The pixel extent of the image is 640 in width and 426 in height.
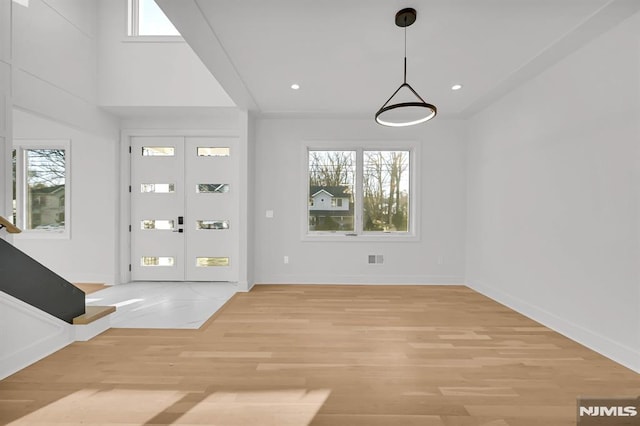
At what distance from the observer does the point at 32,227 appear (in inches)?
199

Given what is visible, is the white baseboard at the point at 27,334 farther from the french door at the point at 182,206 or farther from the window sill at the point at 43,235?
the window sill at the point at 43,235

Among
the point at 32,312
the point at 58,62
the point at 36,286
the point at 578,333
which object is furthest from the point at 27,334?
the point at 578,333

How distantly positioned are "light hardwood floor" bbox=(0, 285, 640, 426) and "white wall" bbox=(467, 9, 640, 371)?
347 millimetres

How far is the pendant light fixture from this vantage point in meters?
2.41

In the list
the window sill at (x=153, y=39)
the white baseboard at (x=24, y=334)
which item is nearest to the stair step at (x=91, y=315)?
the white baseboard at (x=24, y=334)

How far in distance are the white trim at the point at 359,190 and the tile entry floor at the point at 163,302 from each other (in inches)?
66.8

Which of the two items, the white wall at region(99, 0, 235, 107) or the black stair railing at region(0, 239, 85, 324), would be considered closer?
the black stair railing at region(0, 239, 85, 324)

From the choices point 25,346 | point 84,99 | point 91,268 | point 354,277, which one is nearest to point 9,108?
point 84,99

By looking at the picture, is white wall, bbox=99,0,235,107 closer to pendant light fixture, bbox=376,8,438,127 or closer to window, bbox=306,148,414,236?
window, bbox=306,148,414,236

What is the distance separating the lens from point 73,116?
13.1 ft

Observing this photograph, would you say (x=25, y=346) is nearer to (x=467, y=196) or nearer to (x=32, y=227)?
(x=32, y=227)

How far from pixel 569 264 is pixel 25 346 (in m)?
4.90

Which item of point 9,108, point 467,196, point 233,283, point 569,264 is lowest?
point 233,283

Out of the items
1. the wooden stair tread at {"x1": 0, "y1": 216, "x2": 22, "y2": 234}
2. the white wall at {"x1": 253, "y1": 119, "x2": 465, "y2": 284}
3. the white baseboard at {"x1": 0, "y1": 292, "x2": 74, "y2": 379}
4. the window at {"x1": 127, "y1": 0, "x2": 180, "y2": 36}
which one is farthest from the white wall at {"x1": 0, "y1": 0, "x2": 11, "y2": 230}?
the white wall at {"x1": 253, "y1": 119, "x2": 465, "y2": 284}
